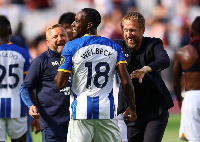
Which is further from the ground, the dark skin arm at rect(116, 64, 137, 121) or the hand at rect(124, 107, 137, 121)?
the dark skin arm at rect(116, 64, 137, 121)

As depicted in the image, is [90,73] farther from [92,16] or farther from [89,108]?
[92,16]

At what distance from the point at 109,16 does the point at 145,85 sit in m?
13.1

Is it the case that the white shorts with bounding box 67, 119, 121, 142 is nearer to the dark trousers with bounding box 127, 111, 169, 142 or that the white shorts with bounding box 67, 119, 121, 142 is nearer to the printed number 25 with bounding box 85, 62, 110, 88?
the printed number 25 with bounding box 85, 62, 110, 88

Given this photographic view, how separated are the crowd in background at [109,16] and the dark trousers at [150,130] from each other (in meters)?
11.7

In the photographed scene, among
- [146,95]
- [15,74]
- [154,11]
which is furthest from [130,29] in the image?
[154,11]

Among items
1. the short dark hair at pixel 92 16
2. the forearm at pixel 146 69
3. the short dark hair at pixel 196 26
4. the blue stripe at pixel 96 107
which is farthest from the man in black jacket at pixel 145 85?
the short dark hair at pixel 196 26

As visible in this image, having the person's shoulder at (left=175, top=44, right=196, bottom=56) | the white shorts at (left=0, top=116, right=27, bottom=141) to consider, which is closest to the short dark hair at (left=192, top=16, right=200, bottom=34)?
the person's shoulder at (left=175, top=44, right=196, bottom=56)

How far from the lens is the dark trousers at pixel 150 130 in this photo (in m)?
6.80

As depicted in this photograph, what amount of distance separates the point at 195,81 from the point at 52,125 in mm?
2637

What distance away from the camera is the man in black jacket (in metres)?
6.79

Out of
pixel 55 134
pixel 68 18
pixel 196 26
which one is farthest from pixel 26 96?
pixel 196 26

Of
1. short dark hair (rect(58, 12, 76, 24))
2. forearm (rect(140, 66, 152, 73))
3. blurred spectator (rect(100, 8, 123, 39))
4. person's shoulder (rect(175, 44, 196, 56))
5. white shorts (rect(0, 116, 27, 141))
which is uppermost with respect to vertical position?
blurred spectator (rect(100, 8, 123, 39))

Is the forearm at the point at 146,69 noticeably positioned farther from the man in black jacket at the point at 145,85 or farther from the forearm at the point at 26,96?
the forearm at the point at 26,96

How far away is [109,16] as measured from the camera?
65.0 ft
